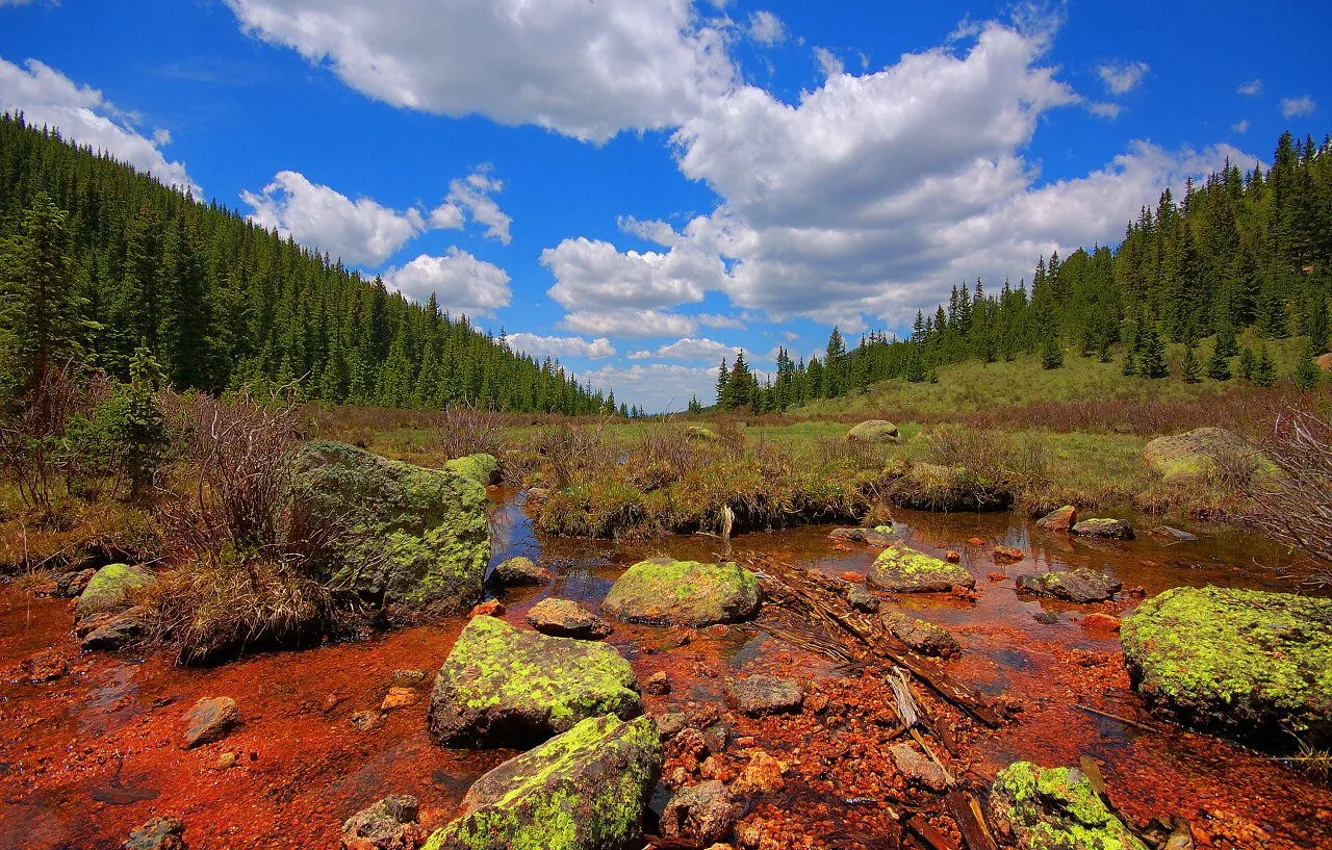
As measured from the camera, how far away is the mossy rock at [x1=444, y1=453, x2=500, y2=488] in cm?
1675

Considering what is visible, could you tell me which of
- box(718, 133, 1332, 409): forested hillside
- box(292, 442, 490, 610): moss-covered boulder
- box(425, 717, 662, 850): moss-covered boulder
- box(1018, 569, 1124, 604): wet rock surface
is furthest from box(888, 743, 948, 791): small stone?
box(718, 133, 1332, 409): forested hillside

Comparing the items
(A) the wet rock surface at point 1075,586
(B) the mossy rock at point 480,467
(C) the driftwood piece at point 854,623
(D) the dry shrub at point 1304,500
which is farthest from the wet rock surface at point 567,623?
(B) the mossy rock at point 480,467

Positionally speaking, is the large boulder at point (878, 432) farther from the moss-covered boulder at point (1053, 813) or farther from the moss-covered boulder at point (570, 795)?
the moss-covered boulder at point (570, 795)

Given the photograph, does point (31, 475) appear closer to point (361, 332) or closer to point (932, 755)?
point (932, 755)

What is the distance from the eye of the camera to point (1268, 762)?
4.38 m

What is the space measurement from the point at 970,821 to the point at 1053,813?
0.52 meters

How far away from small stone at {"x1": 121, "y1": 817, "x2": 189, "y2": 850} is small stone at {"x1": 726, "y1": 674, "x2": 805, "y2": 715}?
3976 millimetres

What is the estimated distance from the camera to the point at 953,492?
15.4 meters

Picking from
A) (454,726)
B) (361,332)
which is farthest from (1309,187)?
(361,332)

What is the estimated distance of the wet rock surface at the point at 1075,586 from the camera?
8.28 m

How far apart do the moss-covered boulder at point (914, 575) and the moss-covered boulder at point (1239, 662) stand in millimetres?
3114

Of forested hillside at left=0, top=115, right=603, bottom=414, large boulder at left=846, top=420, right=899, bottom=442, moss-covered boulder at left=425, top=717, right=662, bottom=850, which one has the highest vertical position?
forested hillside at left=0, top=115, right=603, bottom=414

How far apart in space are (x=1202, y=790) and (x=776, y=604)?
Result: 4598 millimetres

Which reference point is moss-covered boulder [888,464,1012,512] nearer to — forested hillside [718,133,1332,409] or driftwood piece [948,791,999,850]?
driftwood piece [948,791,999,850]
